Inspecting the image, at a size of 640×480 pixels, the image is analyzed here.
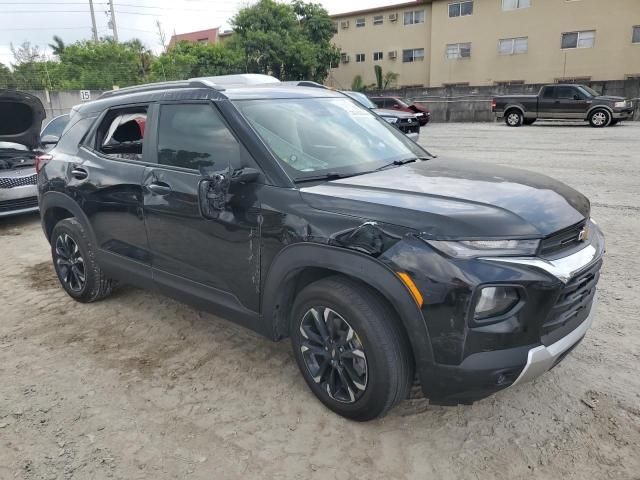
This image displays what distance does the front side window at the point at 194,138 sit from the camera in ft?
10.2

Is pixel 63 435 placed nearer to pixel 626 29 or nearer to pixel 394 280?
pixel 394 280

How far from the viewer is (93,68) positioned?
24.4 metres

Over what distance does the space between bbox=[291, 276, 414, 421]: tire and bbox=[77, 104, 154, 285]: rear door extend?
1525mm

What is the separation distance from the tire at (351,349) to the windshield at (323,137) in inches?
30.1

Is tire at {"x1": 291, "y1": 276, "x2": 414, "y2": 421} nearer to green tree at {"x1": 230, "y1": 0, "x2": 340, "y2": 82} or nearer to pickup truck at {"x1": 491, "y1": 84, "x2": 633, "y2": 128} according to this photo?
pickup truck at {"x1": 491, "y1": 84, "x2": 633, "y2": 128}

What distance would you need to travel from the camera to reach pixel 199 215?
10.3 feet

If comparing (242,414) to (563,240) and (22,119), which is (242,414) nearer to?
(563,240)

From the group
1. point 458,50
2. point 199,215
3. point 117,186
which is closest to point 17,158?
point 117,186

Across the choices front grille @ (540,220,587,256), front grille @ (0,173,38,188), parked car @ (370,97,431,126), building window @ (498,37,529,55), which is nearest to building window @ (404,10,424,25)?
building window @ (498,37,529,55)

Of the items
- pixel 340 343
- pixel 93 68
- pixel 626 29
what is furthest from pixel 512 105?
pixel 340 343

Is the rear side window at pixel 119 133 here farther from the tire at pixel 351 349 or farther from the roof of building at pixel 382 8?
the roof of building at pixel 382 8

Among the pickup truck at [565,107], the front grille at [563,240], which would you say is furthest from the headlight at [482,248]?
the pickup truck at [565,107]

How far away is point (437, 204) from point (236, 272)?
1.30 meters

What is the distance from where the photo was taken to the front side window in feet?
10.2
